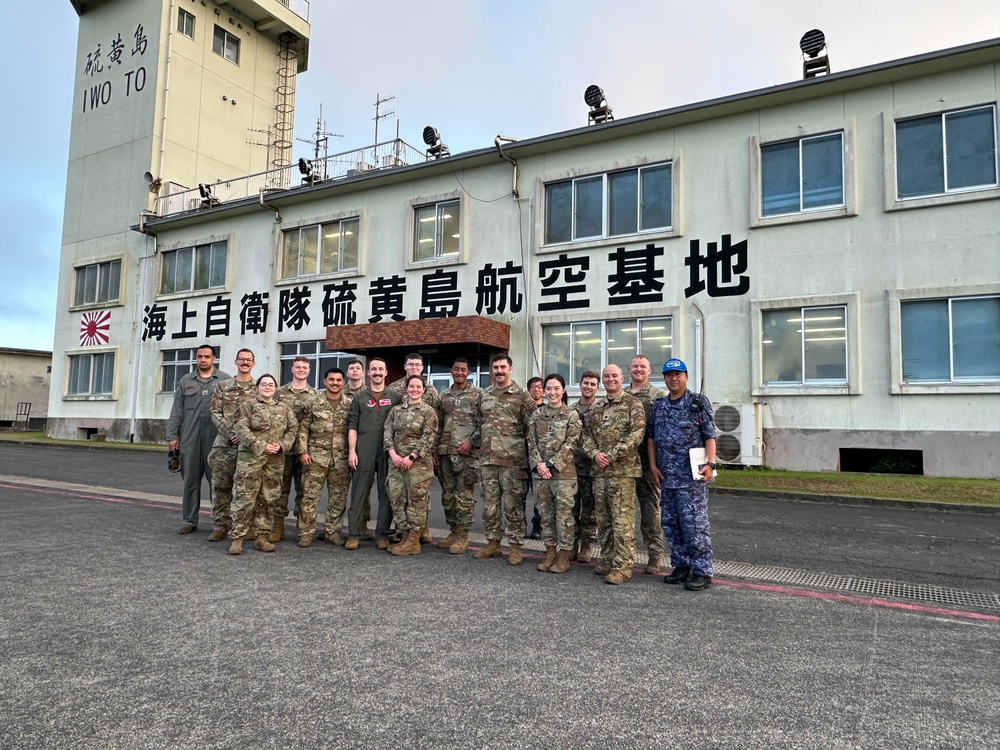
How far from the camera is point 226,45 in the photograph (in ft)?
93.9

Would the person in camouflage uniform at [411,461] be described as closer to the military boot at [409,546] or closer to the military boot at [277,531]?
the military boot at [409,546]

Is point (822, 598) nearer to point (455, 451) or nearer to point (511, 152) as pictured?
point (455, 451)

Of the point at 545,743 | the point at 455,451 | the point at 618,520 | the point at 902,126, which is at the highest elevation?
the point at 902,126

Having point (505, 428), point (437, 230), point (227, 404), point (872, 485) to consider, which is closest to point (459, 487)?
point (505, 428)

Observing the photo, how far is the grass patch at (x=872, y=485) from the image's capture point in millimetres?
10352

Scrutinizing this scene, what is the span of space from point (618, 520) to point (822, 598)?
163 cm

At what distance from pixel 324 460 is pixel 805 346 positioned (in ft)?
35.1

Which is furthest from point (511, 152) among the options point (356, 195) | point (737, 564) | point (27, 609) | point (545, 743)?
point (545, 743)

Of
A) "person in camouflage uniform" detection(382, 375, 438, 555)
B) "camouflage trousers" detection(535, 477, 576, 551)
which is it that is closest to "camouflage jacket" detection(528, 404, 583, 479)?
"camouflage trousers" detection(535, 477, 576, 551)

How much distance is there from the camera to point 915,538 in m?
7.76

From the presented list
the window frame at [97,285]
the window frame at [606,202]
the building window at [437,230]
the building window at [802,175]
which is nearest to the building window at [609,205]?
the window frame at [606,202]

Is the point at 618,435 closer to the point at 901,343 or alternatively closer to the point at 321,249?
the point at 901,343

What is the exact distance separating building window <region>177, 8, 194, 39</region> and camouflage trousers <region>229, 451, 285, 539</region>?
26.1m

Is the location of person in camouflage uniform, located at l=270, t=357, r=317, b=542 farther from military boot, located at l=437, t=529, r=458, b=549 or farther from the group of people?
military boot, located at l=437, t=529, r=458, b=549
